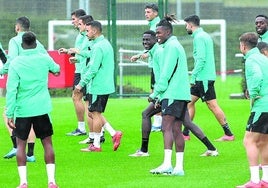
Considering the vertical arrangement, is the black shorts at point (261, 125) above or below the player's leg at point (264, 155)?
above

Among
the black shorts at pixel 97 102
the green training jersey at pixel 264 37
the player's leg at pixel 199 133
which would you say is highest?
the green training jersey at pixel 264 37

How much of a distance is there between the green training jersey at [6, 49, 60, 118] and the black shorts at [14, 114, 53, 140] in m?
0.08

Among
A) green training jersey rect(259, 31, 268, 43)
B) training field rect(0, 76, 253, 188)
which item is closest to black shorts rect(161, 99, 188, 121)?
training field rect(0, 76, 253, 188)

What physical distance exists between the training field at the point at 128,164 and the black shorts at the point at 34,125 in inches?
32.1

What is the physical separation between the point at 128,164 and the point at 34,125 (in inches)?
117

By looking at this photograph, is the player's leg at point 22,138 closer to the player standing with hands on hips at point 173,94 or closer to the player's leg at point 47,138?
the player's leg at point 47,138

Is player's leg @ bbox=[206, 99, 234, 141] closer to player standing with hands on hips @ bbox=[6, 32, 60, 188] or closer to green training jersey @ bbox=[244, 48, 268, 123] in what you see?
green training jersey @ bbox=[244, 48, 268, 123]

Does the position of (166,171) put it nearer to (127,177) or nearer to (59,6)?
(127,177)

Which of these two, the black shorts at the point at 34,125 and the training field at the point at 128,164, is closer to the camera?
the black shorts at the point at 34,125

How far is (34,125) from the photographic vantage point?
45.1 feet

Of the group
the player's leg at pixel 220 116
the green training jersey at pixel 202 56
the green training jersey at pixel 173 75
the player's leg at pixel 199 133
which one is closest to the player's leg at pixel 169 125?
the green training jersey at pixel 173 75

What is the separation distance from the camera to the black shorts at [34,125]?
539 inches

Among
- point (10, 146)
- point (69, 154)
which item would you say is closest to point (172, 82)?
point (69, 154)

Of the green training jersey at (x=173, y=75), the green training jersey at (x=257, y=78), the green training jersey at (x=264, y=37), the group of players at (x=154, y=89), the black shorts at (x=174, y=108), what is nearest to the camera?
the green training jersey at (x=257, y=78)
